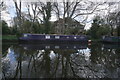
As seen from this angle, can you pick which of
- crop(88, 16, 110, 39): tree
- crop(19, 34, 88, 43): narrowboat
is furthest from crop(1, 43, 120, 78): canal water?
crop(88, 16, 110, 39): tree

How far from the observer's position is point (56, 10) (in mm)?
13203

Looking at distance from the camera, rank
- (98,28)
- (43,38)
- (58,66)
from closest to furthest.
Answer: (58,66) < (43,38) < (98,28)

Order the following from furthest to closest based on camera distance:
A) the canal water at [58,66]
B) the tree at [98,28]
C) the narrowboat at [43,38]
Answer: the tree at [98,28]
the narrowboat at [43,38]
the canal water at [58,66]

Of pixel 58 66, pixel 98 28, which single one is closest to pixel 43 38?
pixel 58 66

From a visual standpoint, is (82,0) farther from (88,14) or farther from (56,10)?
(56,10)

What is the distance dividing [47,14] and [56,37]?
3584 millimetres

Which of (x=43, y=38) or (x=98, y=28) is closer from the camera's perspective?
(x=43, y=38)

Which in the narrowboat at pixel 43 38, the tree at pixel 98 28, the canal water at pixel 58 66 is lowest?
the canal water at pixel 58 66

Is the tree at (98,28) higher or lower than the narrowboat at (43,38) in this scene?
higher

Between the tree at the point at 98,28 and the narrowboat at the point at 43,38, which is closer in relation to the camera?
the narrowboat at the point at 43,38

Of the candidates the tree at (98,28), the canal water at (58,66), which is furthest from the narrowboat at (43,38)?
the canal water at (58,66)

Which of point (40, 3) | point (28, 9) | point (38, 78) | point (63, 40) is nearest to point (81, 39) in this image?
point (63, 40)

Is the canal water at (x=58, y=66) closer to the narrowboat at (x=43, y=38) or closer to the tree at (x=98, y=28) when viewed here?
the narrowboat at (x=43, y=38)

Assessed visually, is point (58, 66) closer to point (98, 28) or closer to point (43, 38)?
point (43, 38)
